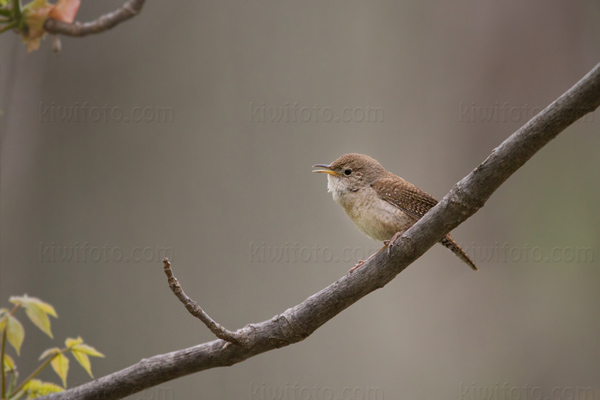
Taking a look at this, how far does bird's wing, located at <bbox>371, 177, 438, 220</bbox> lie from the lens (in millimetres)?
2660

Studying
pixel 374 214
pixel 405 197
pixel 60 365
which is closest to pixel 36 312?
pixel 60 365

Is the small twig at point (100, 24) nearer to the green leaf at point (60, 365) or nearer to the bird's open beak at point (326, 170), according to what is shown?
the green leaf at point (60, 365)

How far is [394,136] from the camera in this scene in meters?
5.04

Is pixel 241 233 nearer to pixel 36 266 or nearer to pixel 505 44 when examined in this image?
pixel 36 266

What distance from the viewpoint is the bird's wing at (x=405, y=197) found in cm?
266

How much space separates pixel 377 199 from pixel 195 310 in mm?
1406

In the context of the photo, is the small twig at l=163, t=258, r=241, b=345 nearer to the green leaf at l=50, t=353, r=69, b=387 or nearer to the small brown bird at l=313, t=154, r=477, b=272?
the green leaf at l=50, t=353, r=69, b=387

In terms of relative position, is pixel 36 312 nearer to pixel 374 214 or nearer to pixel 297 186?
pixel 374 214

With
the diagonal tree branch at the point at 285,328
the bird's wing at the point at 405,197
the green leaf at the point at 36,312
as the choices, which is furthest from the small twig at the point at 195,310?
the bird's wing at the point at 405,197

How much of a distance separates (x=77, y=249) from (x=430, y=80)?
3.43 m

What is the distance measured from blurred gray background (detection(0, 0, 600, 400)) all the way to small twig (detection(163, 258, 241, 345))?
7.97 ft

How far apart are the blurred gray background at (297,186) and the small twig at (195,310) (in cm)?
243

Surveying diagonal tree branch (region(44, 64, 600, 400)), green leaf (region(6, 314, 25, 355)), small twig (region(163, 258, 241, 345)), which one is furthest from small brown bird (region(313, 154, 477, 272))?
green leaf (region(6, 314, 25, 355))

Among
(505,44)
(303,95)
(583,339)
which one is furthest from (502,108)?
(583,339)
